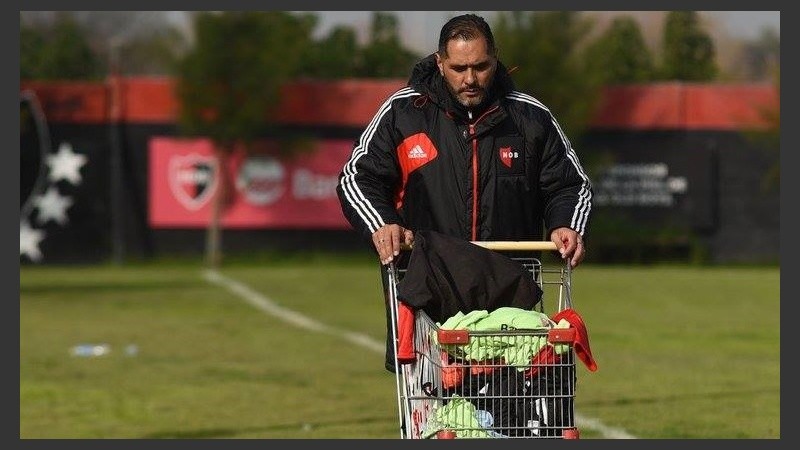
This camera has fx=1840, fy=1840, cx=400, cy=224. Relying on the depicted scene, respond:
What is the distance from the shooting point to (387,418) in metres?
14.3

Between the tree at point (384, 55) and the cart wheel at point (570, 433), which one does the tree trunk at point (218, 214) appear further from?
the cart wheel at point (570, 433)

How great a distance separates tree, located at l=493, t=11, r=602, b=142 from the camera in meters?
46.9

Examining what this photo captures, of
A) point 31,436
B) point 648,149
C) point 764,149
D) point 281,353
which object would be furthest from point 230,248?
point 31,436

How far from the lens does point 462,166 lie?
8117mm

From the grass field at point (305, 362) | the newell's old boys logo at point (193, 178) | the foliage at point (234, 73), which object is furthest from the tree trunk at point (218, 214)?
the grass field at point (305, 362)

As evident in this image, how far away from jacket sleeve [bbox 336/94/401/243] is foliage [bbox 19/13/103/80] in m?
38.9

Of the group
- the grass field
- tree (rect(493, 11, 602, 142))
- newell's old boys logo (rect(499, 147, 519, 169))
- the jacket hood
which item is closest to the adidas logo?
the jacket hood

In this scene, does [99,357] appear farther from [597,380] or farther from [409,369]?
[409,369]

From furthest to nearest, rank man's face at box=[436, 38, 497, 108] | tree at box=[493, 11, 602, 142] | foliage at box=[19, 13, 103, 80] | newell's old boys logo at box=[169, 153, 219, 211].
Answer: tree at box=[493, 11, 602, 142]
foliage at box=[19, 13, 103, 80]
newell's old boys logo at box=[169, 153, 219, 211]
man's face at box=[436, 38, 497, 108]

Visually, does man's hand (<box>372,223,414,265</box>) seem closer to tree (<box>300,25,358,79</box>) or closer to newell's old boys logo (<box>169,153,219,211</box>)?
newell's old boys logo (<box>169,153,219,211</box>)

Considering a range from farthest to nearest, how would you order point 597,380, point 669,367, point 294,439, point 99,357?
point 99,357 → point 669,367 → point 597,380 → point 294,439

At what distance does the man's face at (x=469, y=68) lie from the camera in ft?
25.8

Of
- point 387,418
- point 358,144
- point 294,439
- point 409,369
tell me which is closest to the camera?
point 409,369

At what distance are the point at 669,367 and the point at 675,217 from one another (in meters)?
28.9
